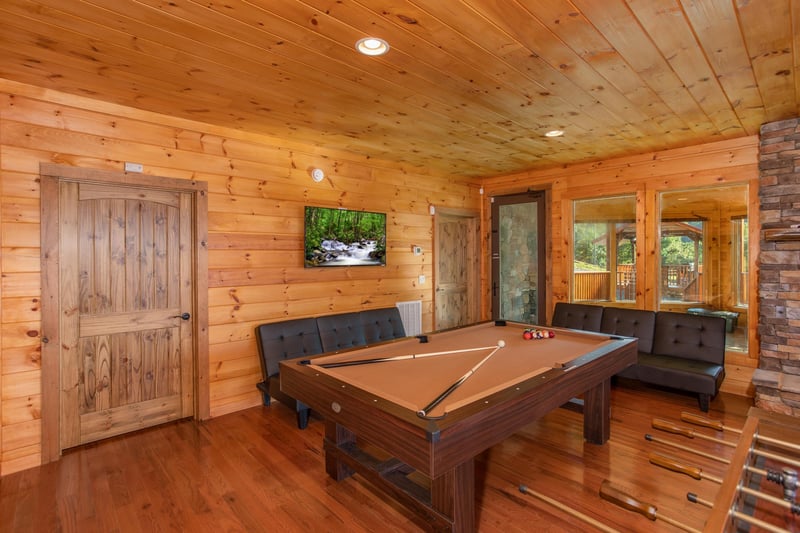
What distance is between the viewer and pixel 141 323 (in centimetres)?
327

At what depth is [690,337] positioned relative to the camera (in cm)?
398

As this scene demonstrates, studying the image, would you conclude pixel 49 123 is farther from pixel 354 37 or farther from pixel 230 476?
pixel 230 476

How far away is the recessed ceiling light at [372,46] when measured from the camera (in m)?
2.13

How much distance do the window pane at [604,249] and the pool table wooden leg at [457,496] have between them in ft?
12.5

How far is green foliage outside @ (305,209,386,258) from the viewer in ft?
13.5

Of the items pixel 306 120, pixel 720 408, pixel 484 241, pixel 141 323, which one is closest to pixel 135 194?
pixel 141 323

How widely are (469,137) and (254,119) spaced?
6.40 feet

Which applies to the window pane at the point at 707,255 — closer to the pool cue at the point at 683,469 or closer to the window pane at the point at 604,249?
the window pane at the point at 604,249

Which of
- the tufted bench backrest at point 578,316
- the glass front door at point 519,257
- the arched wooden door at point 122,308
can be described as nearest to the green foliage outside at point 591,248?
the glass front door at point 519,257

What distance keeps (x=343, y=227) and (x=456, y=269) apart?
6.90ft

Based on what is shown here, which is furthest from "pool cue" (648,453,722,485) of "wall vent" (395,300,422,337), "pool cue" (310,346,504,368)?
"wall vent" (395,300,422,337)

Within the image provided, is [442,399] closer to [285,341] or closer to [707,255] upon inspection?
[285,341]

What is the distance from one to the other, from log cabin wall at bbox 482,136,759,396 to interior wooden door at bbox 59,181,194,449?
4099 mm

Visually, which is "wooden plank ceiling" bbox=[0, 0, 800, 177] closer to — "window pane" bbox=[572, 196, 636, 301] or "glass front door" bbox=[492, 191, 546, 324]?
"window pane" bbox=[572, 196, 636, 301]
